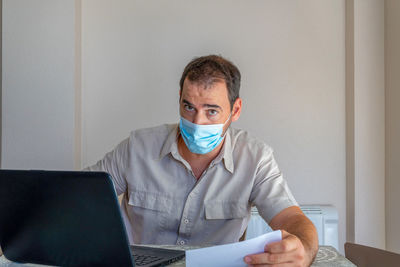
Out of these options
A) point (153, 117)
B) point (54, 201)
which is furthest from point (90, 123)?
point (54, 201)

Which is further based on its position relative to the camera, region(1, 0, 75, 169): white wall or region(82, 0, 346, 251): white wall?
region(82, 0, 346, 251): white wall

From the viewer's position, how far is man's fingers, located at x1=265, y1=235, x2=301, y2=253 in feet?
3.02

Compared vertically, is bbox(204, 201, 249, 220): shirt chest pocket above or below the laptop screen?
below

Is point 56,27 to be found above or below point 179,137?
above

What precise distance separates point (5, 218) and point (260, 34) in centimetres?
193

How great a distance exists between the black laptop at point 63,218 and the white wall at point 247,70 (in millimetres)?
1585

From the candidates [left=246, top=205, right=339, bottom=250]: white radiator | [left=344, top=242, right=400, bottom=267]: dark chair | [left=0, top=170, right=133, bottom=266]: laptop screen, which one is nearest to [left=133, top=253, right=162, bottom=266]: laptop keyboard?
[left=0, top=170, right=133, bottom=266]: laptop screen

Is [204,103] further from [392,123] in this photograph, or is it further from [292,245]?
[392,123]

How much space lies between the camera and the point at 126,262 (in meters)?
0.92

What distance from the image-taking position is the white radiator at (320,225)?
2443 mm

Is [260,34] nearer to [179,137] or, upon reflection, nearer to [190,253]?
[179,137]

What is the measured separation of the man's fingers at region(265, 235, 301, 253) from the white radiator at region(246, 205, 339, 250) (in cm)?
Result: 149

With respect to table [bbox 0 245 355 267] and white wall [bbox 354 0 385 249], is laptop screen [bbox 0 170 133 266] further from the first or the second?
white wall [bbox 354 0 385 249]

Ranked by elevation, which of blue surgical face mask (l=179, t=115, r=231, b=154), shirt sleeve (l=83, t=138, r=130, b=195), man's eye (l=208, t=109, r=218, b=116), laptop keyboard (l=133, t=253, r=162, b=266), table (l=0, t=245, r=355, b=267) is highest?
man's eye (l=208, t=109, r=218, b=116)
